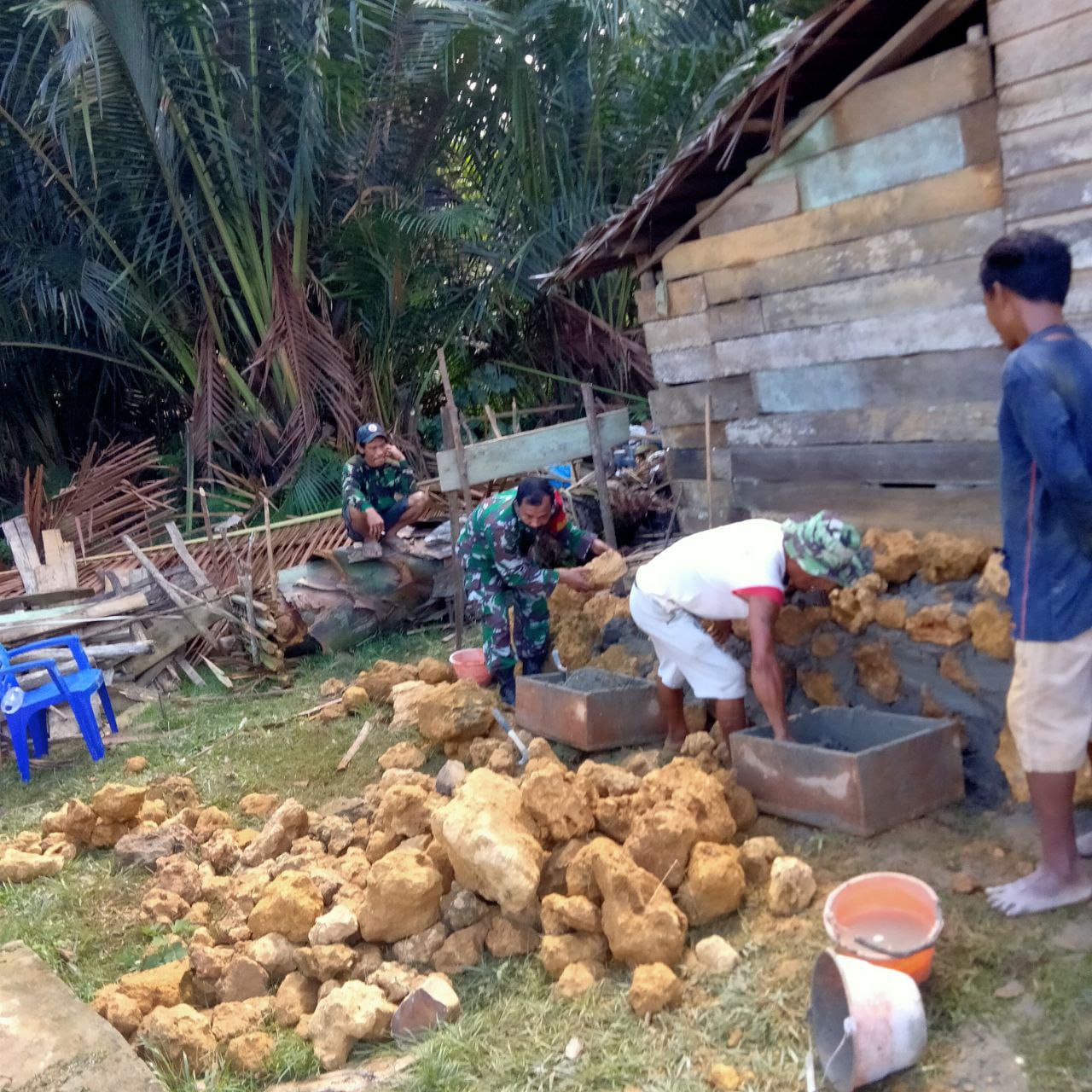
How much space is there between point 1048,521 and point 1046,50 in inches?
84.4

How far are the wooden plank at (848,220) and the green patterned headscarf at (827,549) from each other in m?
1.53

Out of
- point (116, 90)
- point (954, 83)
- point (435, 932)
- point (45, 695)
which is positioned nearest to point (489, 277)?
point (116, 90)

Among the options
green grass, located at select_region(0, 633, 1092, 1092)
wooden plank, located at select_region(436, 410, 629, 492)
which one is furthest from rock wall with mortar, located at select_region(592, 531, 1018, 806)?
wooden plank, located at select_region(436, 410, 629, 492)

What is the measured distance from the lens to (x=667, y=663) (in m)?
4.87

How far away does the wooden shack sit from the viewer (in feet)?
13.8

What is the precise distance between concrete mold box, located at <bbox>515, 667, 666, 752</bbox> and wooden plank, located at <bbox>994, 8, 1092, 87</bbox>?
3.00 meters

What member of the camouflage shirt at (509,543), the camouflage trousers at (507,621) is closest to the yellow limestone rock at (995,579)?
the camouflage shirt at (509,543)

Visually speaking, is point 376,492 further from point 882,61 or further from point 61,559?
point 882,61

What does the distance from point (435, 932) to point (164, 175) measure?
28.9ft

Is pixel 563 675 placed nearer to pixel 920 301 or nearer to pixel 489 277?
pixel 920 301

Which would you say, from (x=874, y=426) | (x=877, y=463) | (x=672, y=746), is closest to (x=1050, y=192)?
(x=874, y=426)

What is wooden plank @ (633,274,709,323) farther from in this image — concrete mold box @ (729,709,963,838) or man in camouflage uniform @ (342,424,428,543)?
man in camouflage uniform @ (342,424,428,543)

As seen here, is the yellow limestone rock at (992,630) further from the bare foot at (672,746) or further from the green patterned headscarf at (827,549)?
the bare foot at (672,746)

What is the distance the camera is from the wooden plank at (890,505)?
462 cm
